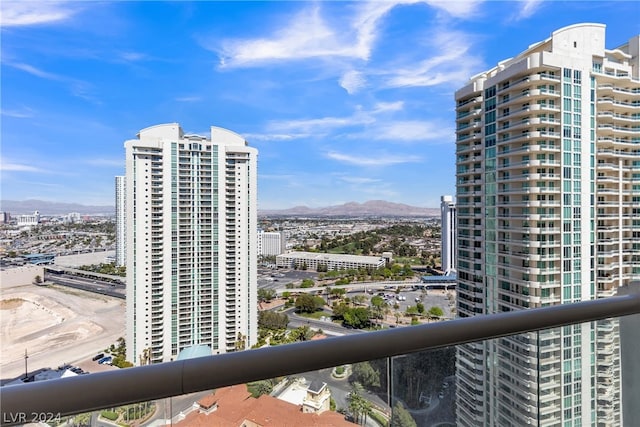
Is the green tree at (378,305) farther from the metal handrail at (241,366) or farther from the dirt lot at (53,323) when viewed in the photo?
the metal handrail at (241,366)

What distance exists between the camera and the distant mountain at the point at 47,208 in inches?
147

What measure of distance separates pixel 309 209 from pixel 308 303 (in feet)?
5.16

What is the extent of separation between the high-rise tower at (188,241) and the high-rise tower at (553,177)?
456cm

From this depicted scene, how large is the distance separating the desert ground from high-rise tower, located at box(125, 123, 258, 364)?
0.46 metres

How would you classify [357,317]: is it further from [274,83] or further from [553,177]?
[553,177]

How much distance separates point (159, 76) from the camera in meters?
6.12

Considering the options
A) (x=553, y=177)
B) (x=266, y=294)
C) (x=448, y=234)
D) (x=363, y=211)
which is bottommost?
(x=266, y=294)

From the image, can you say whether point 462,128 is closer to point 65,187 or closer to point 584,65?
point 584,65

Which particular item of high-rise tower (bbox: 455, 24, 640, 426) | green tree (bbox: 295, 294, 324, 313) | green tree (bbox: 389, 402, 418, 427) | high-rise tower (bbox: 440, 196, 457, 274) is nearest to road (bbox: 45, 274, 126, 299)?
green tree (bbox: 295, 294, 324, 313)

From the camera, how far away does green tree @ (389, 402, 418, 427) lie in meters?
0.76

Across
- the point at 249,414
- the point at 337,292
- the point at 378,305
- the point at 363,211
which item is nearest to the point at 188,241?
the point at 337,292

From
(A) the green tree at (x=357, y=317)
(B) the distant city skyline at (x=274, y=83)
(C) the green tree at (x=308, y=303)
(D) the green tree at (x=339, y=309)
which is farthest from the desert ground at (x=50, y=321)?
(A) the green tree at (x=357, y=317)

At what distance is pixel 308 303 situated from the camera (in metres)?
4.62

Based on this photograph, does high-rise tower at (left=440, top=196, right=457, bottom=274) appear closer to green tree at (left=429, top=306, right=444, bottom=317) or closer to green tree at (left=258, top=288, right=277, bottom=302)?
green tree at (left=429, top=306, right=444, bottom=317)
